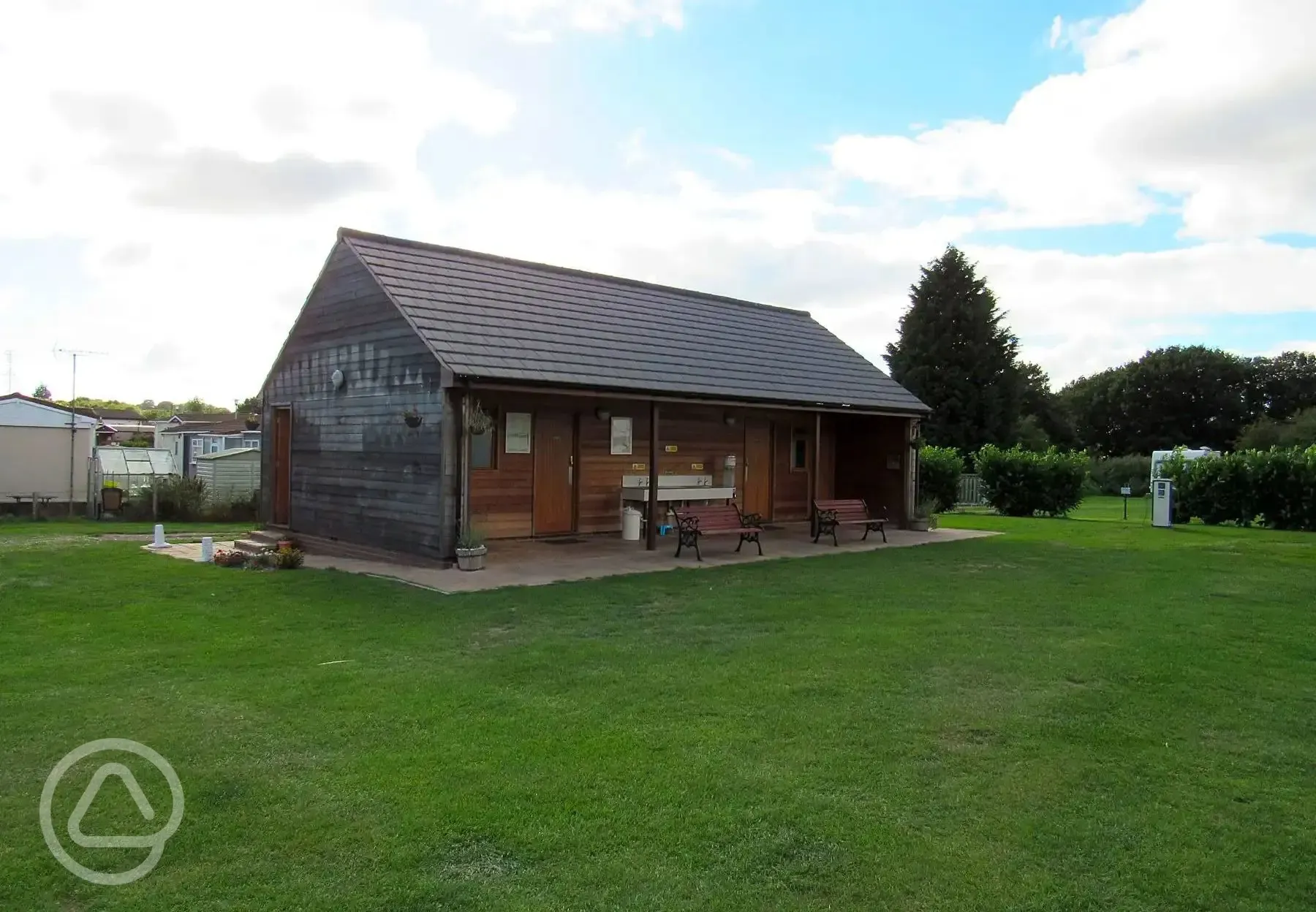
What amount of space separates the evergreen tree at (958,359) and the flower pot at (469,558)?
116 feet

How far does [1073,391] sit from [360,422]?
232 feet

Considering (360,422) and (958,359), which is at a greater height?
(958,359)

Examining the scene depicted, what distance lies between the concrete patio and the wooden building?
63 centimetres

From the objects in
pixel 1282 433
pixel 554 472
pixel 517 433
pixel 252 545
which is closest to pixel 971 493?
pixel 554 472

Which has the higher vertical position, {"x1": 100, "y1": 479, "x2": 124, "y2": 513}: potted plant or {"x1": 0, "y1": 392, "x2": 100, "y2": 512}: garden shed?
{"x1": 0, "y1": 392, "x2": 100, "y2": 512}: garden shed

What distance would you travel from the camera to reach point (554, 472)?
49.6ft

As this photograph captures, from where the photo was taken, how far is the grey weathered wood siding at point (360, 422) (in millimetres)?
12227

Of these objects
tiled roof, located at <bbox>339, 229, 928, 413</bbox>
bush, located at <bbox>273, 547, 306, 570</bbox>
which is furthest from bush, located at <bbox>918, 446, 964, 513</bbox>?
bush, located at <bbox>273, 547, 306, 570</bbox>

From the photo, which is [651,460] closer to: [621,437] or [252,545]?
[621,437]

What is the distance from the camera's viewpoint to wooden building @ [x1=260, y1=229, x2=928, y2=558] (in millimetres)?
12469

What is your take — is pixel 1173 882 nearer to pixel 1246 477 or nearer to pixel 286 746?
pixel 286 746

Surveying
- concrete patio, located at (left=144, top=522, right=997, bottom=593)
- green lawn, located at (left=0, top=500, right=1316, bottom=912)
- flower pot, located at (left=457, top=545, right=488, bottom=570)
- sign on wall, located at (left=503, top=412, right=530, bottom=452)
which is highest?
sign on wall, located at (left=503, top=412, right=530, bottom=452)

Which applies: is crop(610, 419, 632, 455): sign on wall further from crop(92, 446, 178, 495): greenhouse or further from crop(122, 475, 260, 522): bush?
crop(92, 446, 178, 495): greenhouse

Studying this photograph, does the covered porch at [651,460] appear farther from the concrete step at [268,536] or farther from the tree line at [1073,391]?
the tree line at [1073,391]
